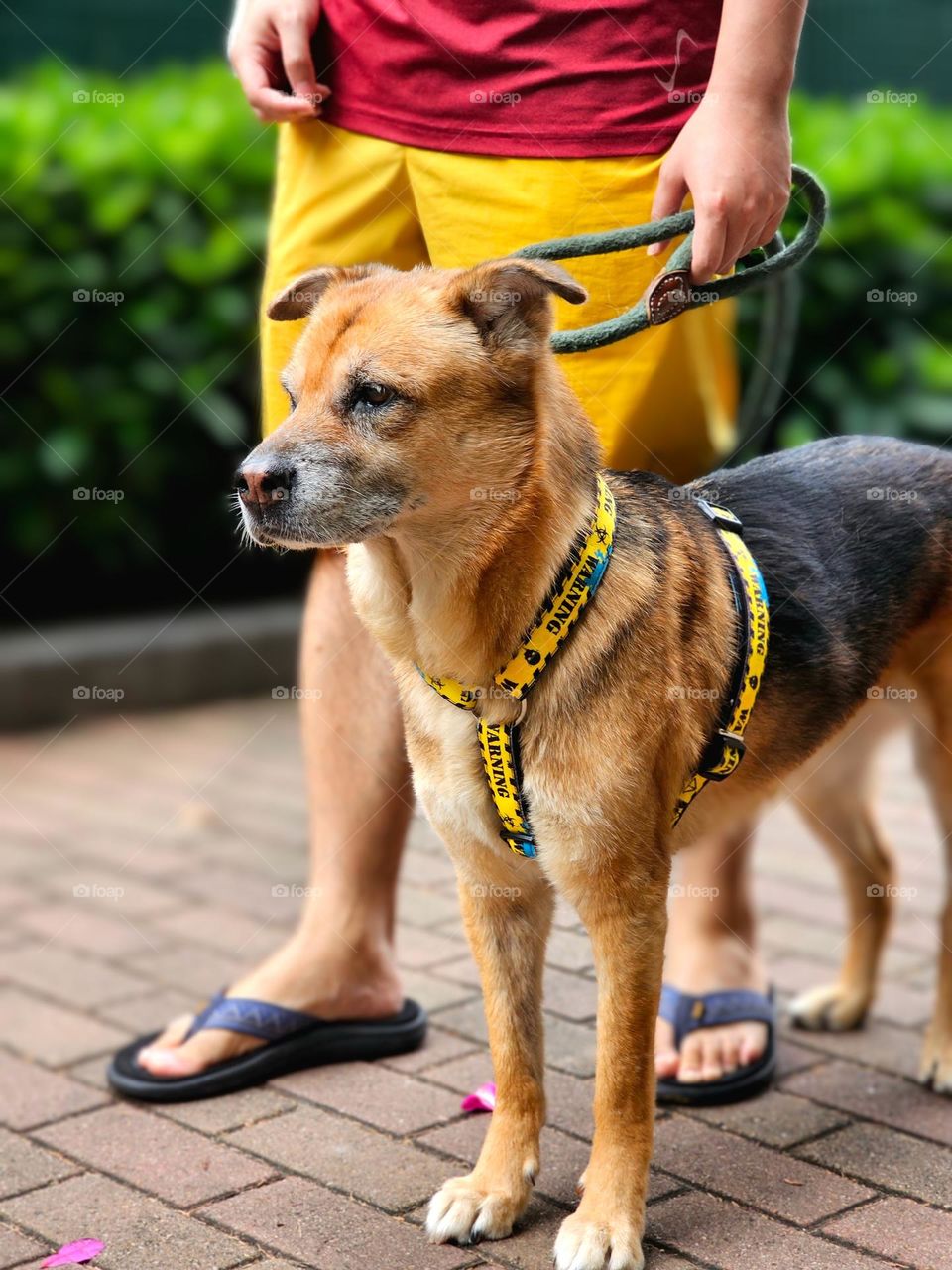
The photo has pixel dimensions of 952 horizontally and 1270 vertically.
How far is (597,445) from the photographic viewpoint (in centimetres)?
274

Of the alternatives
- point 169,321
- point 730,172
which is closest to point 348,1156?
point 730,172

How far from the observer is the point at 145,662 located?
6.48m

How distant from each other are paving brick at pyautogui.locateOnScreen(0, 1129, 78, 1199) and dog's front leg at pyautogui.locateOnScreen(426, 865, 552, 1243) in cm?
76

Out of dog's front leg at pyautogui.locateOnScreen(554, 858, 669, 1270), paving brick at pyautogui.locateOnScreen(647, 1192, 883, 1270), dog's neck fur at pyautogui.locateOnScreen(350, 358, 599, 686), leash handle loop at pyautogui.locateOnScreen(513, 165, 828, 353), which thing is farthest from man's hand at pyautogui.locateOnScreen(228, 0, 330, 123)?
paving brick at pyautogui.locateOnScreen(647, 1192, 883, 1270)

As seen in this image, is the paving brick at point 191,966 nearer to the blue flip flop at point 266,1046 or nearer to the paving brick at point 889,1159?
the blue flip flop at point 266,1046

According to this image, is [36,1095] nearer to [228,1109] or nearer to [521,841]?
[228,1109]

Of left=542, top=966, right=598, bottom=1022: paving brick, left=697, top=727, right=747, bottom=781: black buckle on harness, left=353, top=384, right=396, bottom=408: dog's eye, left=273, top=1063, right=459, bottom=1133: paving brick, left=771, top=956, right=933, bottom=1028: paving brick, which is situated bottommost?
left=771, top=956, right=933, bottom=1028: paving brick

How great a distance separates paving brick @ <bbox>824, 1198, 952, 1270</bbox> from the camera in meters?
2.62

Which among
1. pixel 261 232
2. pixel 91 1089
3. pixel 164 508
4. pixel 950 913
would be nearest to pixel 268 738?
pixel 164 508

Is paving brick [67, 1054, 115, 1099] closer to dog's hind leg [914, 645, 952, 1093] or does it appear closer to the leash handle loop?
dog's hind leg [914, 645, 952, 1093]

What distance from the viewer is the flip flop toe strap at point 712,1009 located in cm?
342

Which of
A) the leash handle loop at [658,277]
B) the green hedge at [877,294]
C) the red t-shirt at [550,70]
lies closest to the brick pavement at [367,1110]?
the leash handle loop at [658,277]

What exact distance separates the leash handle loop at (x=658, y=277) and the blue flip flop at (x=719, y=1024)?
1.44m

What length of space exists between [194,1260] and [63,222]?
15.5ft
